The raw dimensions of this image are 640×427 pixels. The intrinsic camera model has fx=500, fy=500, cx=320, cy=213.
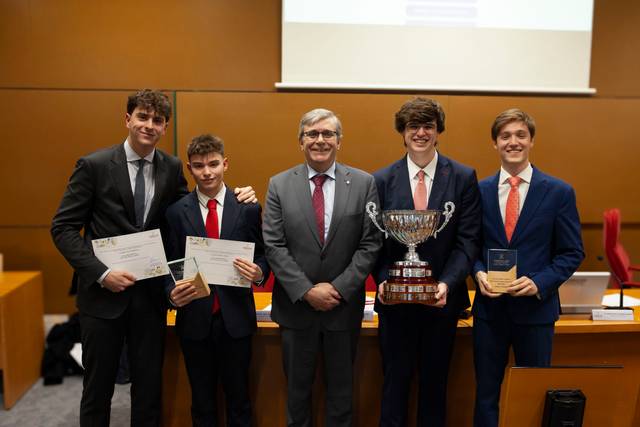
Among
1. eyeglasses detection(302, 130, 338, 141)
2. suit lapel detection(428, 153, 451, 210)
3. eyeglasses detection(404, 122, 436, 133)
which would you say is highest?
eyeglasses detection(404, 122, 436, 133)

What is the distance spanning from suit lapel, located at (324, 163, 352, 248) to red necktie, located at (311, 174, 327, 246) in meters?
0.04

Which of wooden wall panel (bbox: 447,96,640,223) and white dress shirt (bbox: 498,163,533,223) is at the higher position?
wooden wall panel (bbox: 447,96,640,223)

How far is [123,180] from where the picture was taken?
213 cm

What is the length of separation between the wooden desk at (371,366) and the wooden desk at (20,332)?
1481 millimetres

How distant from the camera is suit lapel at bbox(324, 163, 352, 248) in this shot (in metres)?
2.12

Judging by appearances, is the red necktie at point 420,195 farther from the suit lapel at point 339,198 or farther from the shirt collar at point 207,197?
the shirt collar at point 207,197

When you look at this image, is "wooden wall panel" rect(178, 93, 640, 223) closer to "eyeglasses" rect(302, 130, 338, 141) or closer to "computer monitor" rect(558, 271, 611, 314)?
"computer monitor" rect(558, 271, 611, 314)

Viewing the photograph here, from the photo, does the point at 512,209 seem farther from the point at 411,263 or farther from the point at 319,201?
the point at 319,201

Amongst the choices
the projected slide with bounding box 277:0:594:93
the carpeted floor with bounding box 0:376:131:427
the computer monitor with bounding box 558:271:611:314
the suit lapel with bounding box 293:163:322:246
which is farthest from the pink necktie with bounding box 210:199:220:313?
the projected slide with bounding box 277:0:594:93

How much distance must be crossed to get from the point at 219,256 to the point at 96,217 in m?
0.57

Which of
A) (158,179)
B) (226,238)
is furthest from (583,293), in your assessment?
(158,179)

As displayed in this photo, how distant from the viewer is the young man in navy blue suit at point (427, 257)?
2.14 m

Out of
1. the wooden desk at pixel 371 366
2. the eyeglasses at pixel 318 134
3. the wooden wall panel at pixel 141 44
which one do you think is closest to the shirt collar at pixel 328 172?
the eyeglasses at pixel 318 134

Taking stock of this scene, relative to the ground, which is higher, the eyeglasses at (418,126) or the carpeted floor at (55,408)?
the eyeglasses at (418,126)
